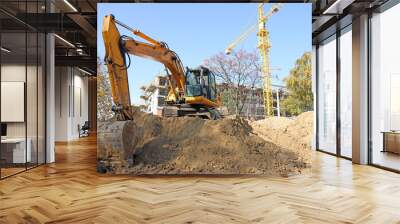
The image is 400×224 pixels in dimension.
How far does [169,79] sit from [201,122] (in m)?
0.90

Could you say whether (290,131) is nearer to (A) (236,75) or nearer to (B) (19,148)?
(A) (236,75)

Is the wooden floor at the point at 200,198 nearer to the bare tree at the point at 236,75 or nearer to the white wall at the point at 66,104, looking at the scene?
the bare tree at the point at 236,75

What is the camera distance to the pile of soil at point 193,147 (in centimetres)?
654

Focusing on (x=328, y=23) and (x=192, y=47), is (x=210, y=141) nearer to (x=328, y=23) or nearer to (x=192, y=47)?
(x=192, y=47)

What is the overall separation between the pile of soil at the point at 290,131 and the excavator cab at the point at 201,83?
866 millimetres

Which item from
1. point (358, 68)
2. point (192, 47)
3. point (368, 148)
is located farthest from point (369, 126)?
point (192, 47)

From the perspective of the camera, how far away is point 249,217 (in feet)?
12.9

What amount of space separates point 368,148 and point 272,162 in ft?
8.28

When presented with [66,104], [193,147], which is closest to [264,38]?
[193,147]

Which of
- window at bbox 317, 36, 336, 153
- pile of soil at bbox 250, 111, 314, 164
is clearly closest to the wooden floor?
pile of soil at bbox 250, 111, 314, 164

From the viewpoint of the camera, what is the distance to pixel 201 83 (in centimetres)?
660

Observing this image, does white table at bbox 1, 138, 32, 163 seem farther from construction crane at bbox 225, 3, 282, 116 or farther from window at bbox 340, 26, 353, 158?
window at bbox 340, 26, 353, 158

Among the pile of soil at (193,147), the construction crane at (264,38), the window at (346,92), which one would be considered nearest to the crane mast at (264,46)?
the construction crane at (264,38)

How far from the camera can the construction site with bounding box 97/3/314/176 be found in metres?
6.52
